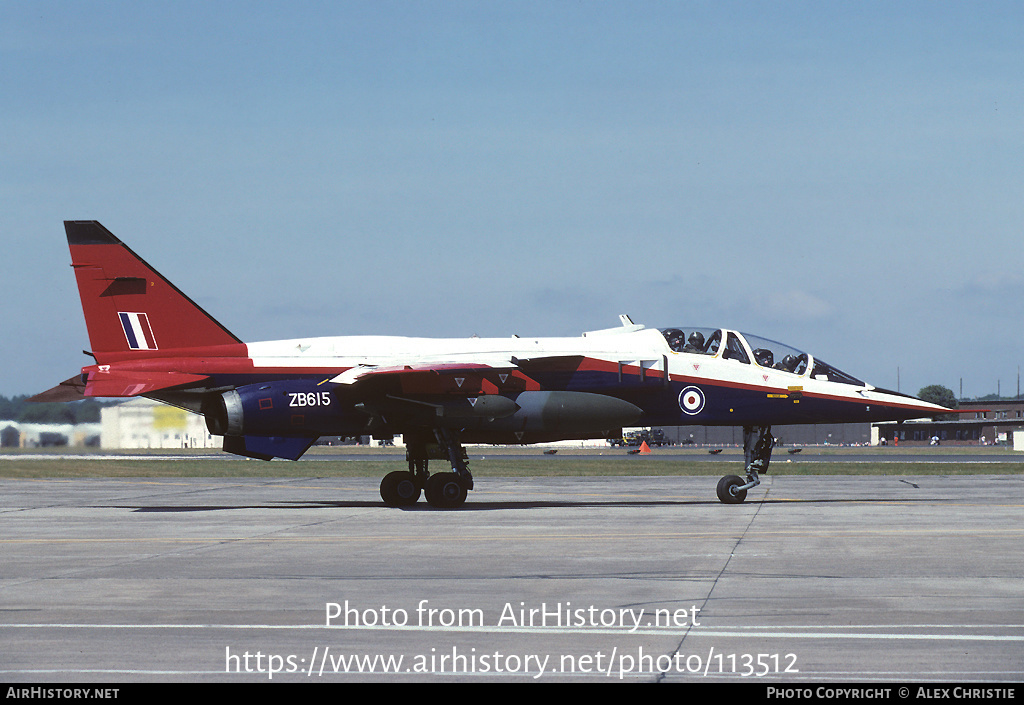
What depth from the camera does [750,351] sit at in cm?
2352

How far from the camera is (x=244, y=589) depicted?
435 inches

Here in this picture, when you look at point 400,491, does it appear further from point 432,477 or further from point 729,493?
point 729,493

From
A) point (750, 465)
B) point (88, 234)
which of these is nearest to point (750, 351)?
point (750, 465)

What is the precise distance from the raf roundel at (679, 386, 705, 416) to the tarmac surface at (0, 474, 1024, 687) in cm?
264

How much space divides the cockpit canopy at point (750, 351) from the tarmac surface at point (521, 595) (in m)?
3.38

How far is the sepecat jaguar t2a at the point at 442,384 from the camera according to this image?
74.1 ft

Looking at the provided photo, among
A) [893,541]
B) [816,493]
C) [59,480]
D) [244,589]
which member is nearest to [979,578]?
[893,541]

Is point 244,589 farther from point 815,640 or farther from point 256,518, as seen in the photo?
point 256,518

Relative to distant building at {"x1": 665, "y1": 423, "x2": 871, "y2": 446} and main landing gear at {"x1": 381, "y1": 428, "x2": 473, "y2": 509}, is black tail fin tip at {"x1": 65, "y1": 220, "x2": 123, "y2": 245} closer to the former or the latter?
main landing gear at {"x1": 381, "y1": 428, "x2": 473, "y2": 509}

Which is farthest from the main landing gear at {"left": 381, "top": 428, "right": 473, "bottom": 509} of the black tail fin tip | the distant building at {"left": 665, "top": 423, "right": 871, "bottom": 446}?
the distant building at {"left": 665, "top": 423, "right": 871, "bottom": 446}

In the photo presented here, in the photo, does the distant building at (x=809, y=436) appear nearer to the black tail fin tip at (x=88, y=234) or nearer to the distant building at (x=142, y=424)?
the distant building at (x=142, y=424)

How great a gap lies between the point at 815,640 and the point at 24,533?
1403 centimetres

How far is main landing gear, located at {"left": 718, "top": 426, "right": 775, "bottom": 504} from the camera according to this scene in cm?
2250

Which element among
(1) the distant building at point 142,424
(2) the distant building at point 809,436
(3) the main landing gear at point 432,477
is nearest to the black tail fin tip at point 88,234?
(3) the main landing gear at point 432,477
